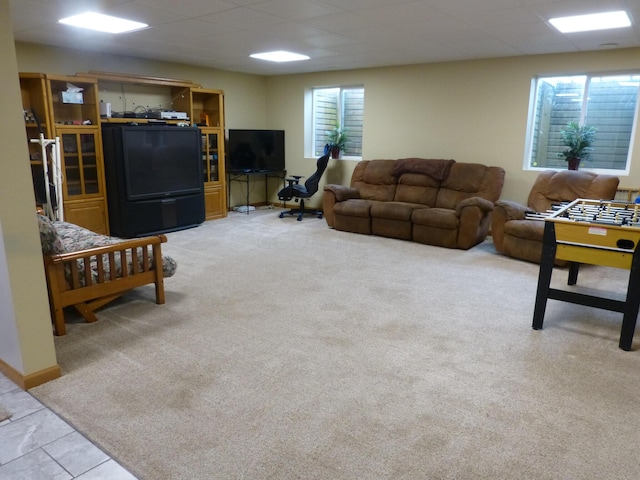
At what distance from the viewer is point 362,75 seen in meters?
7.17

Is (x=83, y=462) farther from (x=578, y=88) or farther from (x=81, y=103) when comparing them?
(x=578, y=88)

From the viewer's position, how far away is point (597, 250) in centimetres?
304

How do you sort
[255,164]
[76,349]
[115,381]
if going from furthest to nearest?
[255,164]
[76,349]
[115,381]

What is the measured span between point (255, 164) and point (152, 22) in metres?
3.55

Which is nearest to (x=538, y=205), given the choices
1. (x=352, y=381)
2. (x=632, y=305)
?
(x=632, y=305)

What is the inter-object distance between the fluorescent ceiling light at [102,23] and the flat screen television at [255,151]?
9.53ft

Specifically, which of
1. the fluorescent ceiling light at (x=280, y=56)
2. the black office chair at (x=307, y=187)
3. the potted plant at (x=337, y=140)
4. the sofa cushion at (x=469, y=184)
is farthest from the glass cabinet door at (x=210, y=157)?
the sofa cushion at (x=469, y=184)

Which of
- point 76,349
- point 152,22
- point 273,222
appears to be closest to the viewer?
point 76,349

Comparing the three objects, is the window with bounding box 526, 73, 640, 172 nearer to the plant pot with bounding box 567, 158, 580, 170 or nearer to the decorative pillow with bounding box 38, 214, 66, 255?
the plant pot with bounding box 567, 158, 580, 170

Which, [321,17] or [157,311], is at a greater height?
[321,17]

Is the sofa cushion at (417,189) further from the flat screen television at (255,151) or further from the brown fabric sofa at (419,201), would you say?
the flat screen television at (255,151)

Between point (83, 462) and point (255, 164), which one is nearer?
point (83, 462)

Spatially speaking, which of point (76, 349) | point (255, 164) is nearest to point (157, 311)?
point (76, 349)

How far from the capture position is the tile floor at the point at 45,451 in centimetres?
190
